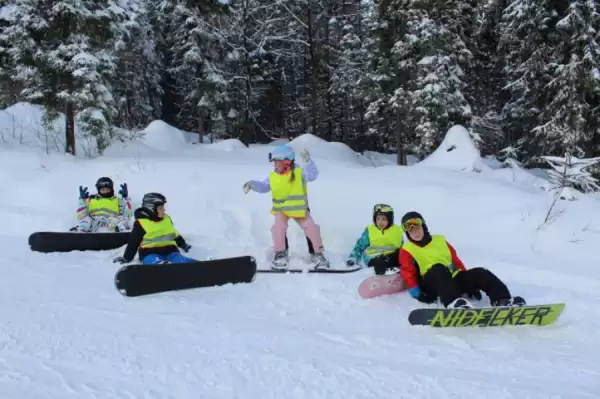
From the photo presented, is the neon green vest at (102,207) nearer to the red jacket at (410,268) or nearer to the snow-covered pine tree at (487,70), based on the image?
the red jacket at (410,268)

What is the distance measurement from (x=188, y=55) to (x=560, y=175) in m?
18.6

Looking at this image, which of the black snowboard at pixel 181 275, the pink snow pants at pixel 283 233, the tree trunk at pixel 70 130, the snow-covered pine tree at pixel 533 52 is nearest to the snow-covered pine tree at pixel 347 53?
the snow-covered pine tree at pixel 533 52

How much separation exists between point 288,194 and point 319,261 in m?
1.05

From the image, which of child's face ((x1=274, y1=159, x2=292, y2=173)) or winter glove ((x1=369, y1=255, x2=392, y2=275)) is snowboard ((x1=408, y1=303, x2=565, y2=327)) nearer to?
winter glove ((x1=369, y1=255, x2=392, y2=275))

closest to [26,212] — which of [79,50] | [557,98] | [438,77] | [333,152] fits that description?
[79,50]

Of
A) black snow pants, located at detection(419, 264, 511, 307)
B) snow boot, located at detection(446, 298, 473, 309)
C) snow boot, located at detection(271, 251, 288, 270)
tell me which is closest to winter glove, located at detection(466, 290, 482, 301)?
black snow pants, located at detection(419, 264, 511, 307)

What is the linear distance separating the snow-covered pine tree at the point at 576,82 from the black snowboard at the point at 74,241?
12.9m

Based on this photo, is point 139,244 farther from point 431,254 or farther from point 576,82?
point 576,82

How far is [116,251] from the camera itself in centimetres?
675

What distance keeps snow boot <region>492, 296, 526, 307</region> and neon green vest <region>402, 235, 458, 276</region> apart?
0.63 meters

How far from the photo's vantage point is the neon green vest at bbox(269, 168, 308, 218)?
20.8 ft

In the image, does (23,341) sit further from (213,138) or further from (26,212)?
(213,138)

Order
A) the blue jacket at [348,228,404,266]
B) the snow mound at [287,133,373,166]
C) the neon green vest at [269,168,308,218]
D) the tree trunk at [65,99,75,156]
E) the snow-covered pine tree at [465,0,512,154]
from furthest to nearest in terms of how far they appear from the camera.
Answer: the snow-covered pine tree at [465,0,512,154], the snow mound at [287,133,373,166], the tree trunk at [65,99,75,156], the neon green vest at [269,168,308,218], the blue jacket at [348,228,404,266]

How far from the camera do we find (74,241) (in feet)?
22.3
